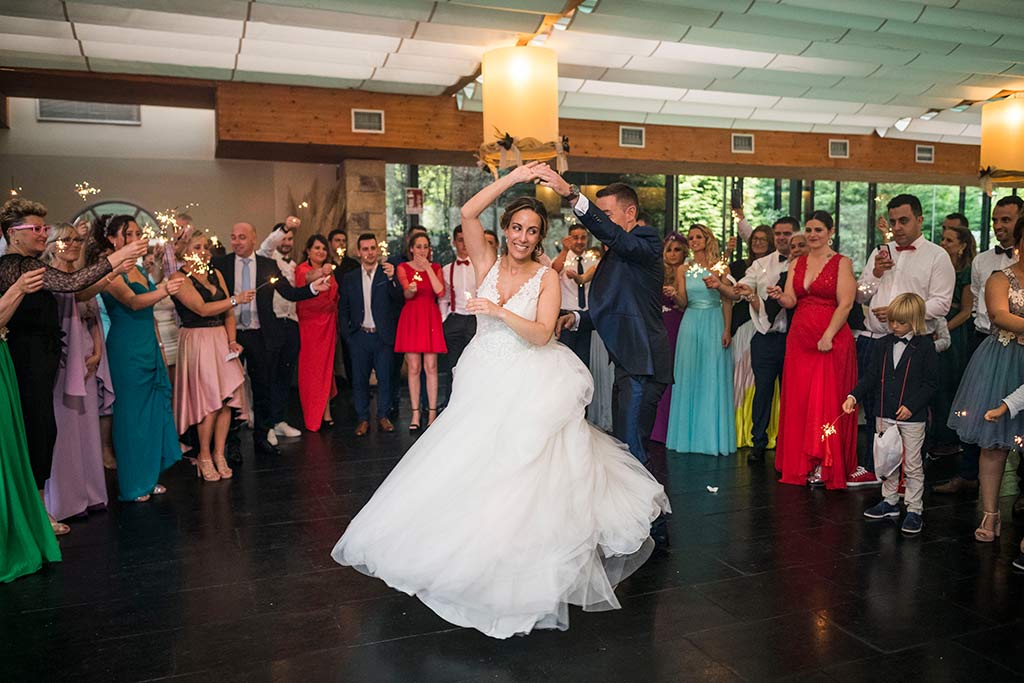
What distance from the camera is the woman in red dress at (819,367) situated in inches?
194

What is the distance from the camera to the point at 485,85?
609 centimetres

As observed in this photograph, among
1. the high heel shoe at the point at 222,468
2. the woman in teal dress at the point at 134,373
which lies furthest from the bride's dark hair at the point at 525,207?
the high heel shoe at the point at 222,468

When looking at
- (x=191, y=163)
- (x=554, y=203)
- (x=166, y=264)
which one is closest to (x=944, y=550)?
(x=166, y=264)

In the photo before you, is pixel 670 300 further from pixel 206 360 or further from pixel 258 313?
pixel 206 360

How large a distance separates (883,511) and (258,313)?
443cm

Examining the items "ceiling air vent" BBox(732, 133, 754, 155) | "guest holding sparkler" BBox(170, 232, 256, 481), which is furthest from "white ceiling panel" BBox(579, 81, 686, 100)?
"guest holding sparkler" BBox(170, 232, 256, 481)

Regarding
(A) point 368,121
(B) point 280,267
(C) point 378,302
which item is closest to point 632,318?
(C) point 378,302

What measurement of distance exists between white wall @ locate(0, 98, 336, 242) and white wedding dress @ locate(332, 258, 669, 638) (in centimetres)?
746

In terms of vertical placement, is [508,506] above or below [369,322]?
below

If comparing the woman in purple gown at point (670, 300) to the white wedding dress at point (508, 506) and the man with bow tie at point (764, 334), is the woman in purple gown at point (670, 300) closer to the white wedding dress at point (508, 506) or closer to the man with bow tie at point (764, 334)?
the man with bow tie at point (764, 334)

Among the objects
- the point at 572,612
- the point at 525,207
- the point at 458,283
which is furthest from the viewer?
the point at 458,283

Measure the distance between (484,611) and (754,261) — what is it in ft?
14.1

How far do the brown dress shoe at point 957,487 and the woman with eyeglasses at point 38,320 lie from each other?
15.1ft

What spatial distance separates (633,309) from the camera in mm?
3836
